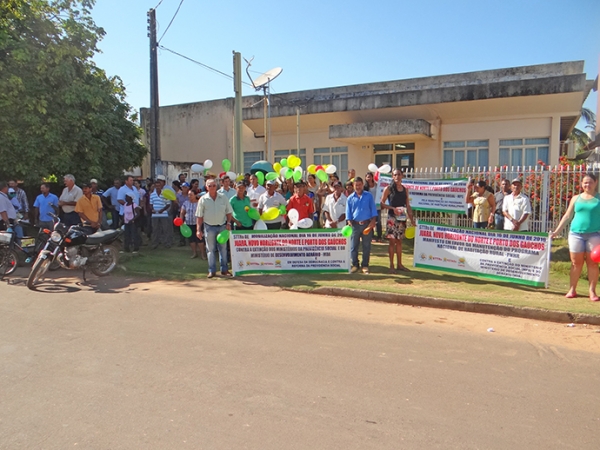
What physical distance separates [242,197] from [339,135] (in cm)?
1005

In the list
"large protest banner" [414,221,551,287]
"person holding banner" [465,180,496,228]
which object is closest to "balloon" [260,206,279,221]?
"large protest banner" [414,221,551,287]

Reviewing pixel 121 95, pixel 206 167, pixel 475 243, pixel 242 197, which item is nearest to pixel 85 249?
pixel 242 197

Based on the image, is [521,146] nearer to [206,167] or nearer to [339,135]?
[339,135]

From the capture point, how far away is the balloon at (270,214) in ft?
30.7

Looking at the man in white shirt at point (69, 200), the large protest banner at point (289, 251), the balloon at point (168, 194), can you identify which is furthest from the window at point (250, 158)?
the large protest banner at point (289, 251)

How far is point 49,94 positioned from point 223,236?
25.1 feet

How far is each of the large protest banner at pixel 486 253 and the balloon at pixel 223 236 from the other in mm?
3513

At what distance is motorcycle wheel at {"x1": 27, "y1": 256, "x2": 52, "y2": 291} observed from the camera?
313 inches

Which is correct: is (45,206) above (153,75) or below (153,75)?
below

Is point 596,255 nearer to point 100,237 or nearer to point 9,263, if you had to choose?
point 100,237

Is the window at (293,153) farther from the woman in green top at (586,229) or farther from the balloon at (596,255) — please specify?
the balloon at (596,255)

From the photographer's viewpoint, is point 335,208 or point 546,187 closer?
point 335,208

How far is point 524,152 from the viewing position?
56.3 ft

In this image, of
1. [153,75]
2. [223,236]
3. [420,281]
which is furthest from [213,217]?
[153,75]
